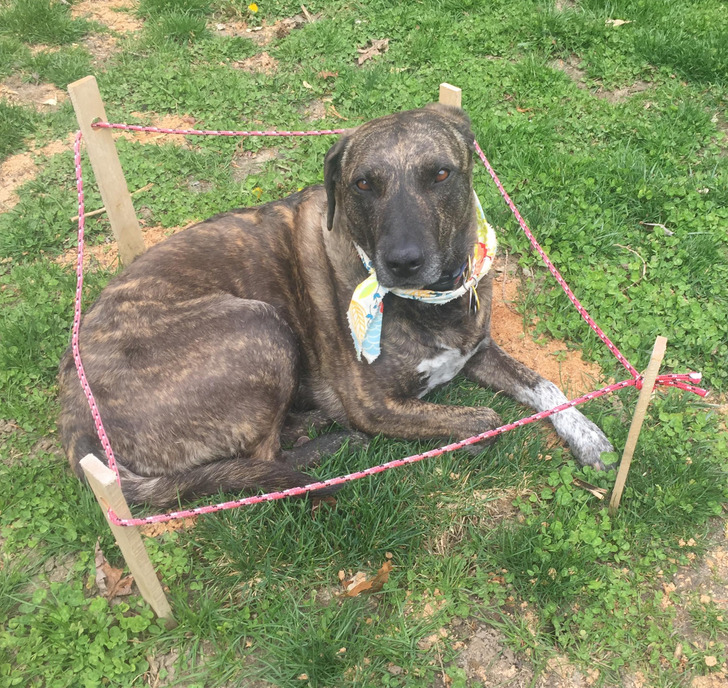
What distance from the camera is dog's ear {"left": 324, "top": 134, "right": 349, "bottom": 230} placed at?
3.04m

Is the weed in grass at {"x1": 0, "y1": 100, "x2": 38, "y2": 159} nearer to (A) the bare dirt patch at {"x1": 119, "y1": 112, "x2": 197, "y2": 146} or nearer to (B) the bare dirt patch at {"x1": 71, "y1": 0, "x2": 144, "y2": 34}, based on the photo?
(A) the bare dirt patch at {"x1": 119, "y1": 112, "x2": 197, "y2": 146}

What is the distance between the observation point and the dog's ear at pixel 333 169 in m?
3.04

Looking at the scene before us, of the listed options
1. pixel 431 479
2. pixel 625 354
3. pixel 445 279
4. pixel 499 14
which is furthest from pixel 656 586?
pixel 499 14

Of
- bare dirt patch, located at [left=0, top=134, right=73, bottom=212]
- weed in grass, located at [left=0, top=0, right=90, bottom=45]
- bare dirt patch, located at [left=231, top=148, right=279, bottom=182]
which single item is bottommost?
bare dirt patch, located at [left=231, top=148, right=279, bottom=182]

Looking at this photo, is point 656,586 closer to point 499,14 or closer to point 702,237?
point 702,237

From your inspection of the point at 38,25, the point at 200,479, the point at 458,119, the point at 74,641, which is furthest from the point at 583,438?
the point at 38,25

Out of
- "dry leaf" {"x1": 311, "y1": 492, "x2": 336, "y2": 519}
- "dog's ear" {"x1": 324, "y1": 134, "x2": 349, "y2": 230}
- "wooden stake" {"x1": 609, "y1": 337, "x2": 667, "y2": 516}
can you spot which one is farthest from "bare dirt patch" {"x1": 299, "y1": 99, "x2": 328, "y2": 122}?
"wooden stake" {"x1": 609, "y1": 337, "x2": 667, "y2": 516}

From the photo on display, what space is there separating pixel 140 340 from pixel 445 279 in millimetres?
1417

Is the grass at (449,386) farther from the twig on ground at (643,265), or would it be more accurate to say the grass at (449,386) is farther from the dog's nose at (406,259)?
the dog's nose at (406,259)

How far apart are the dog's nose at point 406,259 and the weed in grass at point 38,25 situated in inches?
206

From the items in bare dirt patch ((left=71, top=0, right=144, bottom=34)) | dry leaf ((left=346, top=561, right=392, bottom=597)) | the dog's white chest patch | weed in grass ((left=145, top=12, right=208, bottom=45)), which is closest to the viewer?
dry leaf ((left=346, top=561, right=392, bottom=597))

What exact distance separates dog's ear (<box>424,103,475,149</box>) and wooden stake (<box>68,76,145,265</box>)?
69.9 inches

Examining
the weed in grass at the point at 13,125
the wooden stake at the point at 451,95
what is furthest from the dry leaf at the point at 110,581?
the weed in grass at the point at 13,125

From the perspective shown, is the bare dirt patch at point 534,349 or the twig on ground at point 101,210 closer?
the bare dirt patch at point 534,349
